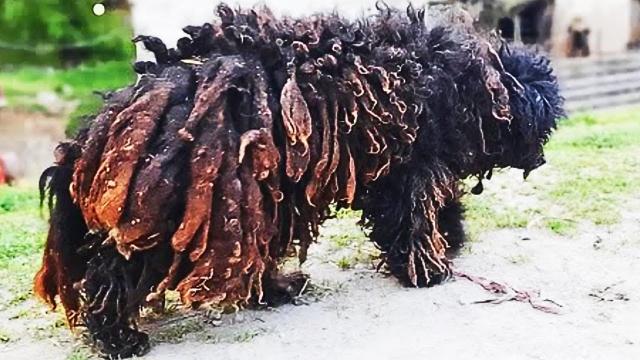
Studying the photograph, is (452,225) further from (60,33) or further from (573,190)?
(60,33)

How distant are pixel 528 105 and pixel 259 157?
1239 mm

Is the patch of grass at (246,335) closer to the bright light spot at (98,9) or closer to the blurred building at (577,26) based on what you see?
the bright light spot at (98,9)

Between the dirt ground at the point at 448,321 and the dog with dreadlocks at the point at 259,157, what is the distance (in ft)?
0.37

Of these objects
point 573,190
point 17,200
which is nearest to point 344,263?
point 573,190

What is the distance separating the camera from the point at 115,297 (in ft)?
8.92

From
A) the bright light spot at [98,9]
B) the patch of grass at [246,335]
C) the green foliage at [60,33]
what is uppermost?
the bright light spot at [98,9]

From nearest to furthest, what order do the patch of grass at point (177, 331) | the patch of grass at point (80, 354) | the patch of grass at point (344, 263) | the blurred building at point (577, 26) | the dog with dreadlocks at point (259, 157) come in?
the dog with dreadlocks at point (259, 157), the patch of grass at point (80, 354), the patch of grass at point (177, 331), the patch of grass at point (344, 263), the blurred building at point (577, 26)

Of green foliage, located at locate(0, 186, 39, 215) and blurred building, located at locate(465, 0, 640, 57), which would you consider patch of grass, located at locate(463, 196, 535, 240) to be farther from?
blurred building, located at locate(465, 0, 640, 57)

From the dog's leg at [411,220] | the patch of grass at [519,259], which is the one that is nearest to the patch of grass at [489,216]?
the patch of grass at [519,259]

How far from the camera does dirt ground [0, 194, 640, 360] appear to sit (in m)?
2.64

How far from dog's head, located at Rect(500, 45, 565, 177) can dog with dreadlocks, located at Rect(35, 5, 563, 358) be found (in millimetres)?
20

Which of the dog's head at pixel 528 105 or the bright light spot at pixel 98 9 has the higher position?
the bright light spot at pixel 98 9

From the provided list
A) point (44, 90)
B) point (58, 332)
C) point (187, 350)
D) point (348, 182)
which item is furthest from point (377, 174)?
point (44, 90)

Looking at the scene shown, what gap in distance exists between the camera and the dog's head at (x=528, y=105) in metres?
3.45
